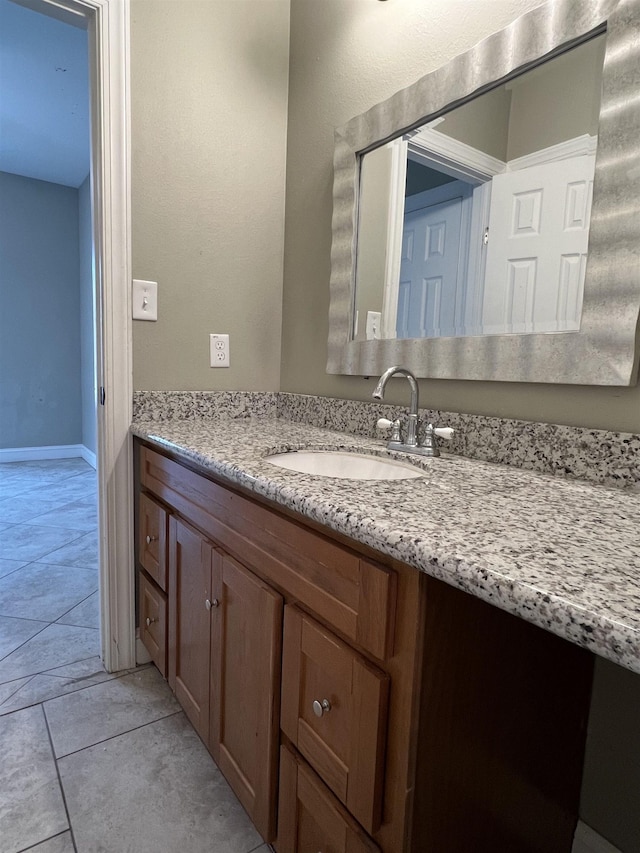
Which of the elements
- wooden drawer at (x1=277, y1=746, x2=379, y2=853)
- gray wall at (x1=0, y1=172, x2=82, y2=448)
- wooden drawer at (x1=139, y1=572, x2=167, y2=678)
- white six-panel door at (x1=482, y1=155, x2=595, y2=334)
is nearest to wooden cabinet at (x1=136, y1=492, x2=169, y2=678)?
wooden drawer at (x1=139, y1=572, x2=167, y2=678)

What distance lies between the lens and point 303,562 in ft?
2.48

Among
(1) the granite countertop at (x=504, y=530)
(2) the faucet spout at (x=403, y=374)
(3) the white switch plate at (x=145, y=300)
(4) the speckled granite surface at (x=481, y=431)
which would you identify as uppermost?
(3) the white switch plate at (x=145, y=300)

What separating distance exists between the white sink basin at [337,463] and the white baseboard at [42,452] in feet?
13.7

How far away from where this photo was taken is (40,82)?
2.98m

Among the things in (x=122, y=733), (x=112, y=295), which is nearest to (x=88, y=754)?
(x=122, y=733)

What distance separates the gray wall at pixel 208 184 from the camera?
1.48 m

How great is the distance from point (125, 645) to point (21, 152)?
4.27 meters

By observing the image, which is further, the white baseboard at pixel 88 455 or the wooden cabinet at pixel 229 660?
the white baseboard at pixel 88 455

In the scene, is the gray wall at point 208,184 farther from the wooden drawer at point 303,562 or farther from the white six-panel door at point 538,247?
the white six-panel door at point 538,247


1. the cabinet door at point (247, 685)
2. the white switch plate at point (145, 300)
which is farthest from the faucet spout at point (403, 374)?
the white switch plate at point (145, 300)

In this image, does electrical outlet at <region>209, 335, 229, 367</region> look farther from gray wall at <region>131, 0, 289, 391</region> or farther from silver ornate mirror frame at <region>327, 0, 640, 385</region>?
silver ornate mirror frame at <region>327, 0, 640, 385</region>

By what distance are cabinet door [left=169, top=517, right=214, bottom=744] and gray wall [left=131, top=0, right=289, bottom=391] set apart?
0.60 m

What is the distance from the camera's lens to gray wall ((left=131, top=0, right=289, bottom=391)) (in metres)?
1.48

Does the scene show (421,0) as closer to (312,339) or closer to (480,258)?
(480,258)
